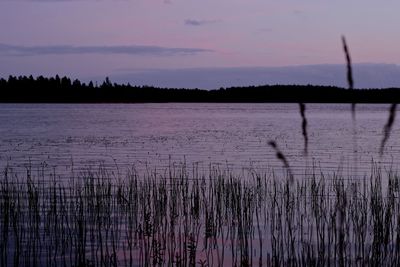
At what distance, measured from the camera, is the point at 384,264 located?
8.29m

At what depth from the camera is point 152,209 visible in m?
12.2

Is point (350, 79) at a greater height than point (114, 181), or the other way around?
point (350, 79)

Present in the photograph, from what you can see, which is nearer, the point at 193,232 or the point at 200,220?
the point at 193,232

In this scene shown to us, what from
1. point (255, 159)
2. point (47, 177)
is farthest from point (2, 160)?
point (255, 159)

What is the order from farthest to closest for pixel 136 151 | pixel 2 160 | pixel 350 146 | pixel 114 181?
pixel 350 146 → pixel 136 151 → pixel 2 160 → pixel 114 181

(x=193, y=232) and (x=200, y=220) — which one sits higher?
(x=193, y=232)

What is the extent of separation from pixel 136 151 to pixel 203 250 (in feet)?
69.1

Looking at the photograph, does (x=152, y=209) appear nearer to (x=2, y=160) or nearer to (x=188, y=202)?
(x=188, y=202)

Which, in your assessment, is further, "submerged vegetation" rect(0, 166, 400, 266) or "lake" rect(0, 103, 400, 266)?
"submerged vegetation" rect(0, 166, 400, 266)

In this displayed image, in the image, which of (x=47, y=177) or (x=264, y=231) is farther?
(x=47, y=177)

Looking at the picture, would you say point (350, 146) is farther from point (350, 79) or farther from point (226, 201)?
point (350, 79)

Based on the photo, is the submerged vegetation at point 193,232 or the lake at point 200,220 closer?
the lake at point 200,220

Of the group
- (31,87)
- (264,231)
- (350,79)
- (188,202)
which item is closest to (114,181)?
(188,202)

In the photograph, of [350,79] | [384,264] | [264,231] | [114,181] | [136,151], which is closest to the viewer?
[350,79]
